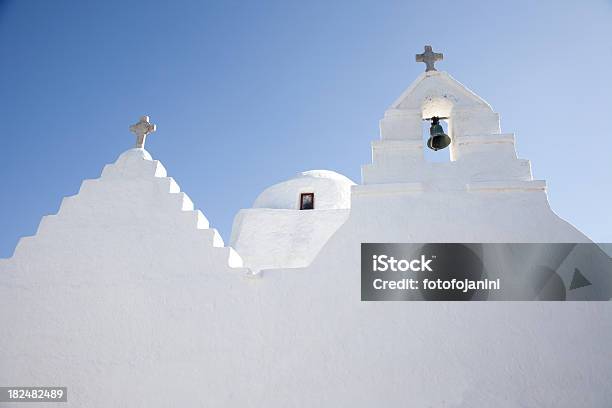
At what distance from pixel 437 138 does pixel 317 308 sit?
317cm

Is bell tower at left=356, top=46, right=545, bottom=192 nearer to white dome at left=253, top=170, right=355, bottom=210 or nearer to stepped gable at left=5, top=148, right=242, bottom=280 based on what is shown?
stepped gable at left=5, top=148, right=242, bottom=280

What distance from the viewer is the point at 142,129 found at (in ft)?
23.7

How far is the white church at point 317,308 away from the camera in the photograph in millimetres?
4898

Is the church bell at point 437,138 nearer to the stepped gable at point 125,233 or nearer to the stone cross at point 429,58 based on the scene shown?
the stone cross at point 429,58

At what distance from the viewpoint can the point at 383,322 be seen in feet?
17.0

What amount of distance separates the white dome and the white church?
5084 mm

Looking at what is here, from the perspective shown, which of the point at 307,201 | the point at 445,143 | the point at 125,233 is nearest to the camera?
the point at 125,233

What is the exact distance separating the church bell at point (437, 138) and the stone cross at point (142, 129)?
4576mm

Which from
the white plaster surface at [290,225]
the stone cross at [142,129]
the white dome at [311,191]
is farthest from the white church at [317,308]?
the white dome at [311,191]

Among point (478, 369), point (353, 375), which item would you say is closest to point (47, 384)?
point (353, 375)

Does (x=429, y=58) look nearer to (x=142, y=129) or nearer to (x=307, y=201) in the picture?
(x=142, y=129)

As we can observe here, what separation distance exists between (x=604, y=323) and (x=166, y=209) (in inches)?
226

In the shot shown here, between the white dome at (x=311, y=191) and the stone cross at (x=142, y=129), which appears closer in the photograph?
the stone cross at (x=142, y=129)

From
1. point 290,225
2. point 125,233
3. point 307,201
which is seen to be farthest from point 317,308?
point 307,201
